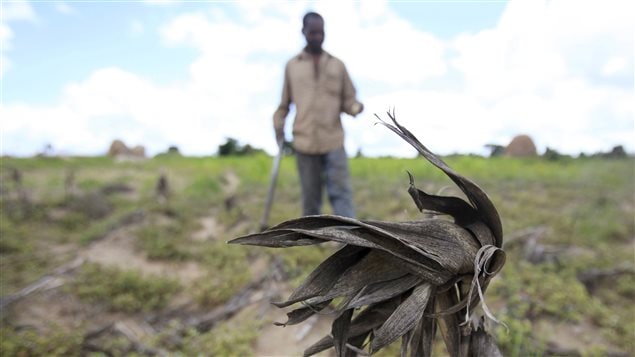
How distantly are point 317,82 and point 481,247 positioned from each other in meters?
2.87

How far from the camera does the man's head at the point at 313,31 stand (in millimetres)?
3297

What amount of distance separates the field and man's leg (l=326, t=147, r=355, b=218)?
0.39 metres

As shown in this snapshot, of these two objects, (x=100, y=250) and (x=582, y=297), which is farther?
(x=100, y=250)

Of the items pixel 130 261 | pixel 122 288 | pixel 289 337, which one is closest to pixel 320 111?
pixel 289 337

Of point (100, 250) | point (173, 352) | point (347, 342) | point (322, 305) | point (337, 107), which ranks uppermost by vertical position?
point (337, 107)

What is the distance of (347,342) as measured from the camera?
0.93 meters

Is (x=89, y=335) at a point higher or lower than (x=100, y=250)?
lower

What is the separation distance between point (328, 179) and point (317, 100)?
2.31ft

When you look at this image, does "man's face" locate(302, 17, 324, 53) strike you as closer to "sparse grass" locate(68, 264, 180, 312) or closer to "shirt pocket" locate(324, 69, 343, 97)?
"shirt pocket" locate(324, 69, 343, 97)

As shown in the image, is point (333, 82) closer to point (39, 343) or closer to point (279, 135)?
point (279, 135)

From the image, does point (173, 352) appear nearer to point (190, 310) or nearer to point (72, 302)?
point (190, 310)

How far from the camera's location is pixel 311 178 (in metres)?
3.73

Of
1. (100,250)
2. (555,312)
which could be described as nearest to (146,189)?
(100,250)

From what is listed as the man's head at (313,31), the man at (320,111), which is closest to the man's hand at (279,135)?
the man at (320,111)
